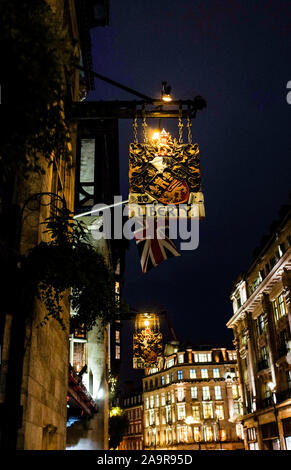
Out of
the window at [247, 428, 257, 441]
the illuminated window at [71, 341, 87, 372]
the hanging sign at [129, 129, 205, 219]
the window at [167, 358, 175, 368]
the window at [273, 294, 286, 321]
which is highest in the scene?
the window at [167, 358, 175, 368]

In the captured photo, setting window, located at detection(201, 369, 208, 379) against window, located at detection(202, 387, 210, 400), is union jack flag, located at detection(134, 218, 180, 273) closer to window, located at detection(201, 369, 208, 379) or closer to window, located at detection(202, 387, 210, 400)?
window, located at detection(202, 387, 210, 400)

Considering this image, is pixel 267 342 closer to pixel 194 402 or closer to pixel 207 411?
pixel 207 411

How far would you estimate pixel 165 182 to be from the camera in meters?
10.4

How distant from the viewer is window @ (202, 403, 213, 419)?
9131 cm

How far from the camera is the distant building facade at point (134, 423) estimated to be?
380 feet

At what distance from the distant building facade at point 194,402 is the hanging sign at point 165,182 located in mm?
84539

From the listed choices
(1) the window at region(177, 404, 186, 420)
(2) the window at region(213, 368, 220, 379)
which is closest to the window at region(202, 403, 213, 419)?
(1) the window at region(177, 404, 186, 420)

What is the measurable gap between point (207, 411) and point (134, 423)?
36.7 meters

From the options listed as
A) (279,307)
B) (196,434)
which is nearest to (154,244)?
(279,307)

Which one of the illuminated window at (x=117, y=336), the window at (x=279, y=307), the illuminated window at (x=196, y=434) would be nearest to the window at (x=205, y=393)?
the illuminated window at (x=196, y=434)

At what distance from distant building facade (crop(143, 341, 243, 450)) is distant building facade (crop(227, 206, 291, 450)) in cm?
3831

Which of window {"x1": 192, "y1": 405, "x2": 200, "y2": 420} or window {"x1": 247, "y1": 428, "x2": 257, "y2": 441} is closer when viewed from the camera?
window {"x1": 247, "y1": 428, "x2": 257, "y2": 441}

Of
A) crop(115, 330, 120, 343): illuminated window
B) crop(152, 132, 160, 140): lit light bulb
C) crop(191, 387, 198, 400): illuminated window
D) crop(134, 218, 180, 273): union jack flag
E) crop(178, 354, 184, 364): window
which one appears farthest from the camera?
crop(178, 354, 184, 364): window

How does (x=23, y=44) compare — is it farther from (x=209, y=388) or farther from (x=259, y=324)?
(x=209, y=388)
